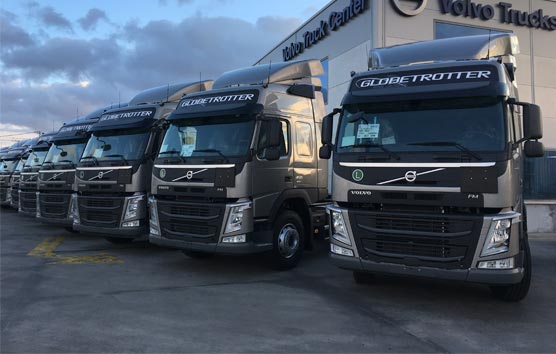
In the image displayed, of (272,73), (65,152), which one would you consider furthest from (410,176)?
(65,152)

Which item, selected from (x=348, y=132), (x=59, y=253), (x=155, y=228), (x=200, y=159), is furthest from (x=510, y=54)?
(x=59, y=253)

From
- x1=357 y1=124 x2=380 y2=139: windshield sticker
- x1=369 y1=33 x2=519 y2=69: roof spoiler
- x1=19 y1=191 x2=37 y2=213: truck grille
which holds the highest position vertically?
x1=369 y1=33 x2=519 y2=69: roof spoiler

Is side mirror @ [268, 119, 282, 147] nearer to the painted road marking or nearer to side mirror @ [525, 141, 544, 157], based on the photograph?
side mirror @ [525, 141, 544, 157]

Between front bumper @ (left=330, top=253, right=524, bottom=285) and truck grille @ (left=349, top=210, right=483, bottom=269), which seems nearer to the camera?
front bumper @ (left=330, top=253, right=524, bottom=285)

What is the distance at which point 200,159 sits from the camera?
7.12 m

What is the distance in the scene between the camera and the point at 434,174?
5012mm

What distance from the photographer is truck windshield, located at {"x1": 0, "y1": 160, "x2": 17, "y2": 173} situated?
17.6 metres

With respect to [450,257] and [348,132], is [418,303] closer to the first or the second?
[450,257]

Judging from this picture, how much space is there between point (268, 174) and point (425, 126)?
8.91 feet

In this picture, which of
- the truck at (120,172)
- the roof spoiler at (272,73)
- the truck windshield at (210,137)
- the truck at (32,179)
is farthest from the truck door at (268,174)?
the truck at (32,179)

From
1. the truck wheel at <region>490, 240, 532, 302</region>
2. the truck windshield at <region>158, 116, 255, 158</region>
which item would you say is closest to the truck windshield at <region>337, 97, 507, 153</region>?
the truck wheel at <region>490, 240, 532, 302</region>

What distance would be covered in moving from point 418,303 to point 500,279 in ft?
3.98

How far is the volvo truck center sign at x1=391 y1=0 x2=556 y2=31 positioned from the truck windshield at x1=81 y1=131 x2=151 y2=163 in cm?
954

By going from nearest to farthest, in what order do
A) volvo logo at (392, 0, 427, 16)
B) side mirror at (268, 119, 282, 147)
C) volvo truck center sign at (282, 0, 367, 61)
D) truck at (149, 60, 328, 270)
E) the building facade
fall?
truck at (149, 60, 328, 270), side mirror at (268, 119, 282, 147), the building facade, volvo logo at (392, 0, 427, 16), volvo truck center sign at (282, 0, 367, 61)
